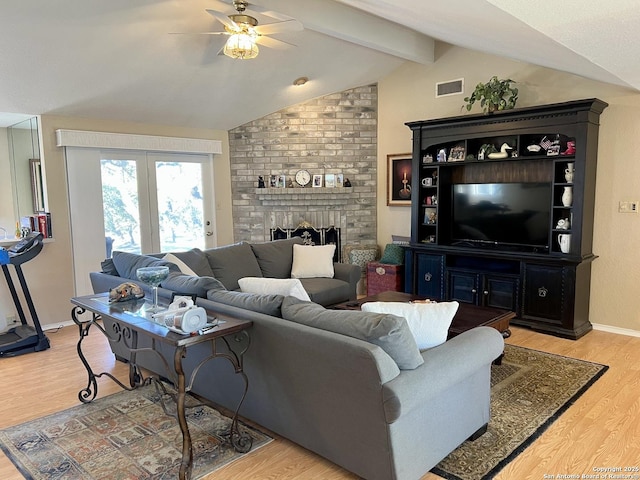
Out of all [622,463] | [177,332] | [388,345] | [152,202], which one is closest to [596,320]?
[622,463]

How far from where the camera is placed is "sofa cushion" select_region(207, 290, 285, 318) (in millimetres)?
2596

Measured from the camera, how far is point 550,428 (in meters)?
2.77

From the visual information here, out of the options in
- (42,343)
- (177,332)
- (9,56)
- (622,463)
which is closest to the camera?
(177,332)

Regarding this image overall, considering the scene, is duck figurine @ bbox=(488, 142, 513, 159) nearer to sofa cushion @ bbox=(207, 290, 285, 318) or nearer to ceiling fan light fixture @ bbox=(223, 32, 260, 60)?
ceiling fan light fixture @ bbox=(223, 32, 260, 60)

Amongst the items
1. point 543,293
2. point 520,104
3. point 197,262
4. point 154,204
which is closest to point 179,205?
point 154,204

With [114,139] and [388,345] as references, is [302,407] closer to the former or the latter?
[388,345]

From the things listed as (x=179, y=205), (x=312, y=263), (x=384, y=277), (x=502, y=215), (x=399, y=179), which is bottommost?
(x=384, y=277)

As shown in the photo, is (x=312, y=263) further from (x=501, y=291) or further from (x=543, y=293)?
(x=543, y=293)

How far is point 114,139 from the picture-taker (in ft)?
17.2

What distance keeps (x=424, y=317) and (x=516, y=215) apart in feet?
10.1

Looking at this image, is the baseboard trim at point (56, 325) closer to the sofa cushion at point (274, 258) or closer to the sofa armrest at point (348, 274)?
the sofa cushion at point (274, 258)

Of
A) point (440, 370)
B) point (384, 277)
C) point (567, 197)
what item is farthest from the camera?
point (384, 277)

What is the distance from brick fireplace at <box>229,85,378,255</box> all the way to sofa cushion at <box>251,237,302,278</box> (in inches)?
52.7

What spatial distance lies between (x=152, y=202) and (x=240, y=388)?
3717 millimetres
